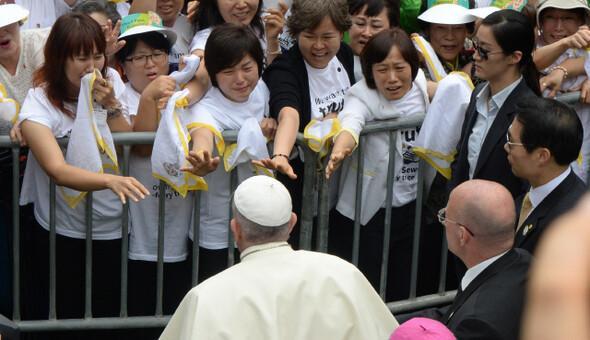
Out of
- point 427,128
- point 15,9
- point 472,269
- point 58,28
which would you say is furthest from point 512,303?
point 15,9

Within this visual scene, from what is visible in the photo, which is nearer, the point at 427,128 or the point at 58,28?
the point at 58,28

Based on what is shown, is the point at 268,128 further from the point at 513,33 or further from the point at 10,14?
the point at 10,14

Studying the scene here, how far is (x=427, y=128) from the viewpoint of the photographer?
5445mm

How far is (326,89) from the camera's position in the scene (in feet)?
18.8

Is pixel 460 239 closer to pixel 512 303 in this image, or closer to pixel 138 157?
pixel 512 303

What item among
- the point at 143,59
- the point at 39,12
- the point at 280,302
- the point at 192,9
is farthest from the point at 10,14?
the point at 280,302

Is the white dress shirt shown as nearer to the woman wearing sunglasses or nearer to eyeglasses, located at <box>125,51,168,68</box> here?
the woman wearing sunglasses

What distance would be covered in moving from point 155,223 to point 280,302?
72.3 inches

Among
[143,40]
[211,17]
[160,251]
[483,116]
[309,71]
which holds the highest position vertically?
[211,17]

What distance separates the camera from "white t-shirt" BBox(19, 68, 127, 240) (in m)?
5.10

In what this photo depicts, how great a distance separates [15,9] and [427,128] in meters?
2.51

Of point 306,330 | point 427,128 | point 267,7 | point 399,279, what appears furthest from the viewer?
point 267,7

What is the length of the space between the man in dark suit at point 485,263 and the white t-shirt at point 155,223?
68.5 inches

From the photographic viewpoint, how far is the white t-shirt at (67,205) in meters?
5.10
